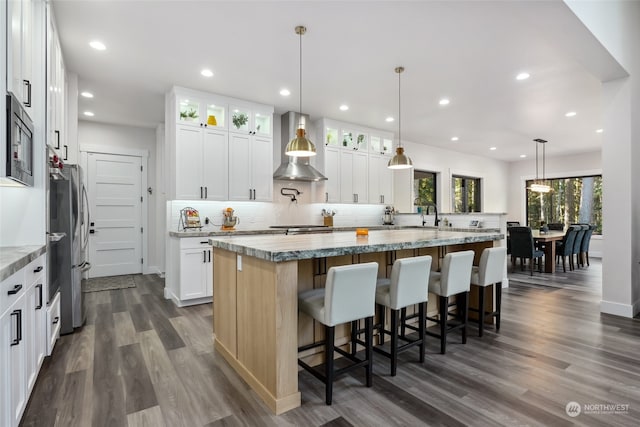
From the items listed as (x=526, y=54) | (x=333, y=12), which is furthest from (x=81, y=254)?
(x=526, y=54)

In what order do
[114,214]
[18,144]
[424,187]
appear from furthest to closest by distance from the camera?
[424,187] → [114,214] → [18,144]

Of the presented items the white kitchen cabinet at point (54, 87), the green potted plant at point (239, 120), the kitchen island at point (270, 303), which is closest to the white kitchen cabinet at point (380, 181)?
the green potted plant at point (239, 120)

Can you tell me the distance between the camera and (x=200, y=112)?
184 inches

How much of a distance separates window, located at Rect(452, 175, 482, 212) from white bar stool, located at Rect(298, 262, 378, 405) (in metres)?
7.57

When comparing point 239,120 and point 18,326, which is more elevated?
point 239,120

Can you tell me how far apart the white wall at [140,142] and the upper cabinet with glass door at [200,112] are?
226 cm

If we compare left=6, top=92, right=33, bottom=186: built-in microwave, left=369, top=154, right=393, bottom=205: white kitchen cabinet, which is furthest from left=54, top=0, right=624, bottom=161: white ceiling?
left=6, top=92, right=33, bottom=186: built-in microwave

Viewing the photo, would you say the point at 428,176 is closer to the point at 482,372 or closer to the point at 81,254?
the point at 482,372

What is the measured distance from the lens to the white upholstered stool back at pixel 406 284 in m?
2.32

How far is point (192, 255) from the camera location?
4.31 m

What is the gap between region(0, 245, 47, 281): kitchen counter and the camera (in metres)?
1.53

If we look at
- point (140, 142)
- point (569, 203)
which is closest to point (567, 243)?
point (569, 203)

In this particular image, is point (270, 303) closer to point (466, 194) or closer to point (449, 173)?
point (449, 173)

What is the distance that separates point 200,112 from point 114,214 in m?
2.88
